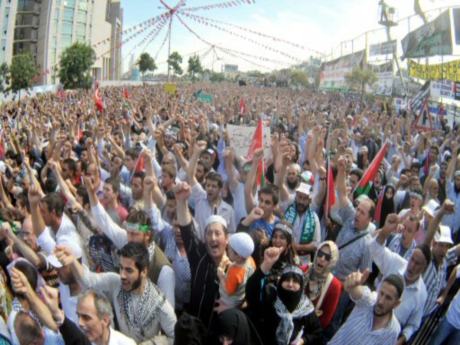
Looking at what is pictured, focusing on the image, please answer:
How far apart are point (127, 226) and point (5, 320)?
3.31 feet

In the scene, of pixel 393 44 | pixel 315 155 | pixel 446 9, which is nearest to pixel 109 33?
pixel 393 44

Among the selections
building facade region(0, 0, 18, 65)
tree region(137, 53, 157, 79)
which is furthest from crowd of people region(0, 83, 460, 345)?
building facade region(0, 0, 18, 65)

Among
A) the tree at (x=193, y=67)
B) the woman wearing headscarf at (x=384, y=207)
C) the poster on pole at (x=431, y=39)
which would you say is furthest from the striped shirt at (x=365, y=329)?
the tree at (x=193, y=67)

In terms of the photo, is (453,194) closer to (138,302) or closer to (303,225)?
(303,225)

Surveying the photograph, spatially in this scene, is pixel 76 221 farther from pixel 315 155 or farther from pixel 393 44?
pixel 393 44

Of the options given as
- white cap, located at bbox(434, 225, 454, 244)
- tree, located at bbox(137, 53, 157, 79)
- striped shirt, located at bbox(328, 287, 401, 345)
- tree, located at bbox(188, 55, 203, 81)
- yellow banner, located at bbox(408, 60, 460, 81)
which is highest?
tree, located at bbox(188, 55, 203, 81)

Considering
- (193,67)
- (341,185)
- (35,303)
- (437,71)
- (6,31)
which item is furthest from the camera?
(193,67)

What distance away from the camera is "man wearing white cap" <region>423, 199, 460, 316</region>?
13.0ft

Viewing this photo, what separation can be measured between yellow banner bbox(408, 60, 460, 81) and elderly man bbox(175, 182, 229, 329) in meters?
18.3

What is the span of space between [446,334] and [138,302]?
2.43m

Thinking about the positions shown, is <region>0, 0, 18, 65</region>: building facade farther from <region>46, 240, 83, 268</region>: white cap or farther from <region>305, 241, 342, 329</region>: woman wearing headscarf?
<region>305, 241, 342, 329</region>: woman wearing headscarf

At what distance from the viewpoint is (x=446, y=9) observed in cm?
1956

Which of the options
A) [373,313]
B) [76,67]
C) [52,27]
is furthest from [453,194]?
[52,27]

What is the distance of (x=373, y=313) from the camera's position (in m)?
3.11
